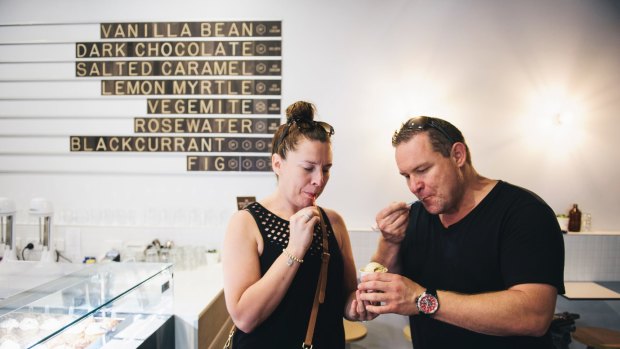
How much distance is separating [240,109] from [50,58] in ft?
6.14

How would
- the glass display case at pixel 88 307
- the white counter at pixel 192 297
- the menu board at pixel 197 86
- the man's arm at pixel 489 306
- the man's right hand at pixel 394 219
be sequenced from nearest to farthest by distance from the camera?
the man's arm at pixel 489 306, the glass display case at pixel 88 307, the man's right hand at pixel 394 219, the white counter at pixel 192 297, the menu board at pixel 197 86

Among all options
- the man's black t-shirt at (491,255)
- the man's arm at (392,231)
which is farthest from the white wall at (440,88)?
the man's black t-shirt at (491,255)

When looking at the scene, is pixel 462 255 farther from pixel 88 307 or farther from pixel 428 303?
pixel 88 307

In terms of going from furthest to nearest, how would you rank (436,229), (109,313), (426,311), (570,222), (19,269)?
(570,222)
(19,269)
(109,313)
(436,229)
(426,311)

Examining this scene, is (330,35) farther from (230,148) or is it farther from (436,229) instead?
(436,229)

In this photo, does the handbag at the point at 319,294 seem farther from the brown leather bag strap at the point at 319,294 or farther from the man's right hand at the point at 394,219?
the man's right hand at the point at 394,219

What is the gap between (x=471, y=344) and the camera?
1.39m

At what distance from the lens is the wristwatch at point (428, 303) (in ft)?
4.19

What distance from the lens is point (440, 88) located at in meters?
3.53

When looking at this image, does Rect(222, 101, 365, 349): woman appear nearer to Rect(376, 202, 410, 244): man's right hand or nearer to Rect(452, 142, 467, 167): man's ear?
Rect(376, 202, 410, 244): man's right hand

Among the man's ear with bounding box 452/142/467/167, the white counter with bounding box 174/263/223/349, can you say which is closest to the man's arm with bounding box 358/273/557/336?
the man's ear with bounding box 452/142/467/167

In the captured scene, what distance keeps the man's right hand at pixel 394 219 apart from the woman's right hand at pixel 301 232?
44cm

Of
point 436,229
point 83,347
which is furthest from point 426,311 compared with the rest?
point 83,347

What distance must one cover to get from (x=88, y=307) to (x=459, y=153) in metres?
1.61
